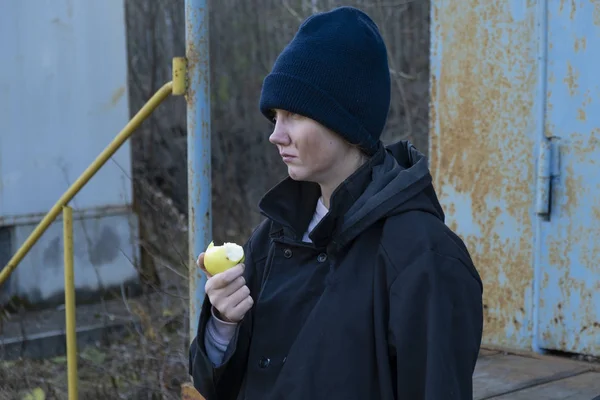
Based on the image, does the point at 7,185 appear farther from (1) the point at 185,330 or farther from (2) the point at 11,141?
(1) the point at 185,330

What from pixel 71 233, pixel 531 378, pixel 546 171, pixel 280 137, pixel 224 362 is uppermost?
pixel 280 137

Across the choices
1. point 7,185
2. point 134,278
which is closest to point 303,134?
point 7,185

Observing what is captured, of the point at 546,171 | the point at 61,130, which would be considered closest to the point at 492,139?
the point at 546,171

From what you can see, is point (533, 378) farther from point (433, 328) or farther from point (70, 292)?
point (70, 292)

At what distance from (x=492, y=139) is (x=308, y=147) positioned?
184 centimetres

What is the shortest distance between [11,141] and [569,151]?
4855mm

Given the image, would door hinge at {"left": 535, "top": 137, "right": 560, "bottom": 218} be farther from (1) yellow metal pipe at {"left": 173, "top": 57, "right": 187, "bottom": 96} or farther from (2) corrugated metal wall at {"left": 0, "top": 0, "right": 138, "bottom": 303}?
(2) corrugated metal wall at {"left": 0, "top": 0, "right": 138, "bottom": 303}

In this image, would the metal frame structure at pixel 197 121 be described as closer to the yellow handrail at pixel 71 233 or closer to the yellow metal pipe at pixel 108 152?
the yellow metal pipe at pixel 108 152

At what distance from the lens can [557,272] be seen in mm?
3316

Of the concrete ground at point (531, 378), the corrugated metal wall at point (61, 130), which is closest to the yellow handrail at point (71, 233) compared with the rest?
the concrete ground at point (531, 378)

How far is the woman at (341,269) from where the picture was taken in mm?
1658

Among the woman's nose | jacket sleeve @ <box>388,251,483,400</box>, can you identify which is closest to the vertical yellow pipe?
the woman's nose

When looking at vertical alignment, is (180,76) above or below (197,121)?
above

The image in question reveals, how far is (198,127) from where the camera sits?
118 inches
